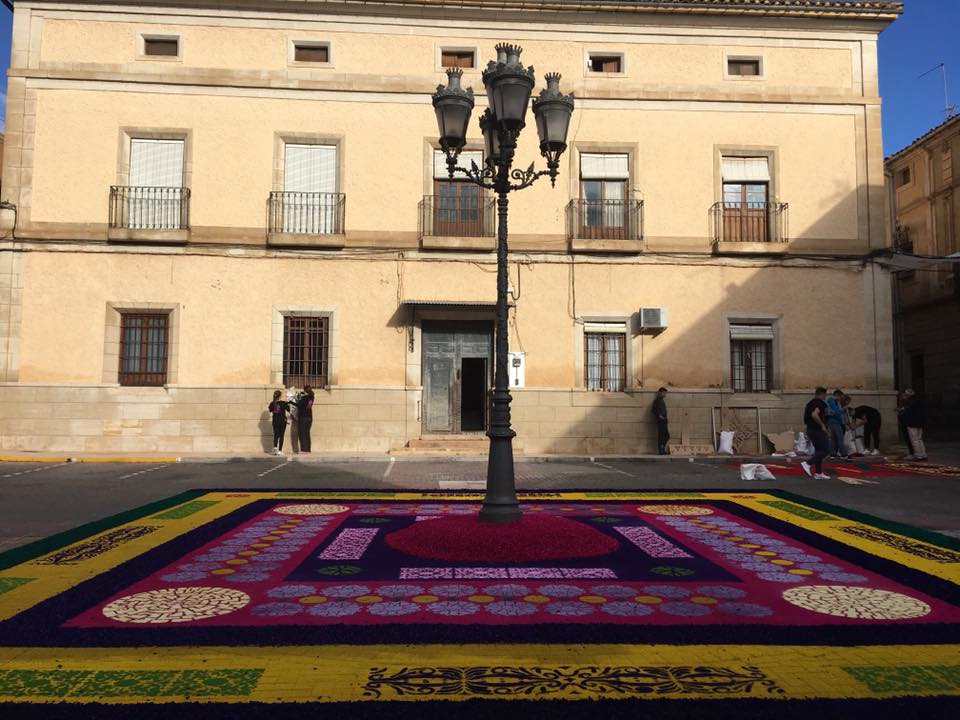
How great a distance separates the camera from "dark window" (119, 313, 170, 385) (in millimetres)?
14711

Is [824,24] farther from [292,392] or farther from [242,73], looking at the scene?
[292,392]

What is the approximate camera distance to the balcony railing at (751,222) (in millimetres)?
15734

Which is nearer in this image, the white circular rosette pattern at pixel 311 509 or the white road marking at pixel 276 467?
the white circular rosette pattern at pixel 311 509

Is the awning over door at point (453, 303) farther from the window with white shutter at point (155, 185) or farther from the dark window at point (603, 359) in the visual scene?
the window with white shutter at point (155, 185)

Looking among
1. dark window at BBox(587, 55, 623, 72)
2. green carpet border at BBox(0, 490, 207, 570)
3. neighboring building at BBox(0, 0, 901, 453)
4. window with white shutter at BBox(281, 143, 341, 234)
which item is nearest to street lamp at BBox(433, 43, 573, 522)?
green carpet border at BBox(0, 490, 207, 570)

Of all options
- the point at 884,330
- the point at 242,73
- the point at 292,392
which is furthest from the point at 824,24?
the point at 292,392

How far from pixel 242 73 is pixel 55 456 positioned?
29.4ft

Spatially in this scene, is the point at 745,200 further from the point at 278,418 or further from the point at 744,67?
the point at 278,418

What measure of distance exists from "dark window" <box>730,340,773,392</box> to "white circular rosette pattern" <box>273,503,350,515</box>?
36.9ft

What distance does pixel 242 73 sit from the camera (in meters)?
15.2

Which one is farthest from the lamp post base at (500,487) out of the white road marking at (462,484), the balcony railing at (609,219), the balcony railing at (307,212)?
the balcony railing at (609,219)

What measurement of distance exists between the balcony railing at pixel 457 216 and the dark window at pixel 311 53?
406 cm

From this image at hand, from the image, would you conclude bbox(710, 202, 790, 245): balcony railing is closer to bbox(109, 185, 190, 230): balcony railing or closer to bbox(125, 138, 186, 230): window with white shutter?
bbox(109, 185, 190, 230): balcony railing

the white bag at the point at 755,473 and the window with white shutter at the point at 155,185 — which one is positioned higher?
the window with white shutter at the point at 155,185
